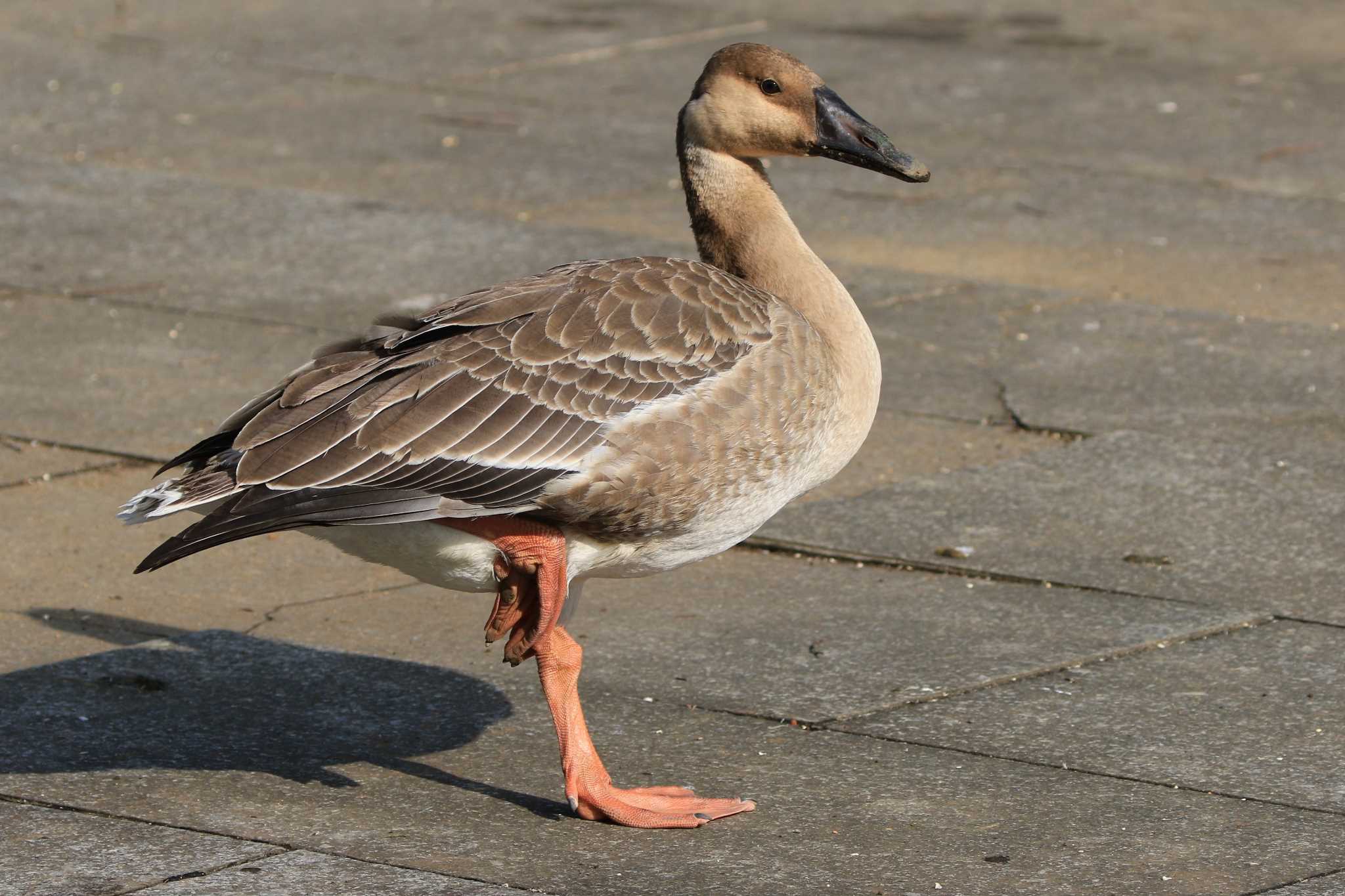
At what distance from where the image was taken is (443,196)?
1136cm

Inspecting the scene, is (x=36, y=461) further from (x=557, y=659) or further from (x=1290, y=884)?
(x=1290, y=884)

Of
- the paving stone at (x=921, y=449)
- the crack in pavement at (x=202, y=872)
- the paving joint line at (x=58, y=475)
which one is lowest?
the paving stone at (x=921, y=449)

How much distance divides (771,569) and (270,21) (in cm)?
1067

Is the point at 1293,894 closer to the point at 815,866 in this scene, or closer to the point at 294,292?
the point at 815,866

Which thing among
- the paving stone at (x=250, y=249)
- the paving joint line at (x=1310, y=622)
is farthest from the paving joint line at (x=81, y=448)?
the paving joint line at (x=1310, y=622)

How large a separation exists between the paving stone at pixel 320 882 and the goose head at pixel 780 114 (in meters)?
2.26

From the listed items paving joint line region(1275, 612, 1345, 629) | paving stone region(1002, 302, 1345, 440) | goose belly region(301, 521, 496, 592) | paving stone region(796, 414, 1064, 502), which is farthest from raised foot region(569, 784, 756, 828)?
paving stone region(1002, 302, 1345, 440)

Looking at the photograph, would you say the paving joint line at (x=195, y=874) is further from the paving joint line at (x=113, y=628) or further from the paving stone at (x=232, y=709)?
the paving joint line at (x=113, y=628)

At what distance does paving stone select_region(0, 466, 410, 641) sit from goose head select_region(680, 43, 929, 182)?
2.10 metres

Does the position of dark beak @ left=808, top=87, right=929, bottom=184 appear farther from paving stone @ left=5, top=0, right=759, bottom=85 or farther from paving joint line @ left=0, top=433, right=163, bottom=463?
paving stone @ left=5, top=0, right=759, bottom=85

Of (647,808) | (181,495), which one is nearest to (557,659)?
(647,808)

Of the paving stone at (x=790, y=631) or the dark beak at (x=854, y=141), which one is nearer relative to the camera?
the dark beak at (x=854, y=141)

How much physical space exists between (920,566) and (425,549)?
2368mm

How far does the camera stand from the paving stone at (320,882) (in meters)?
4.38
